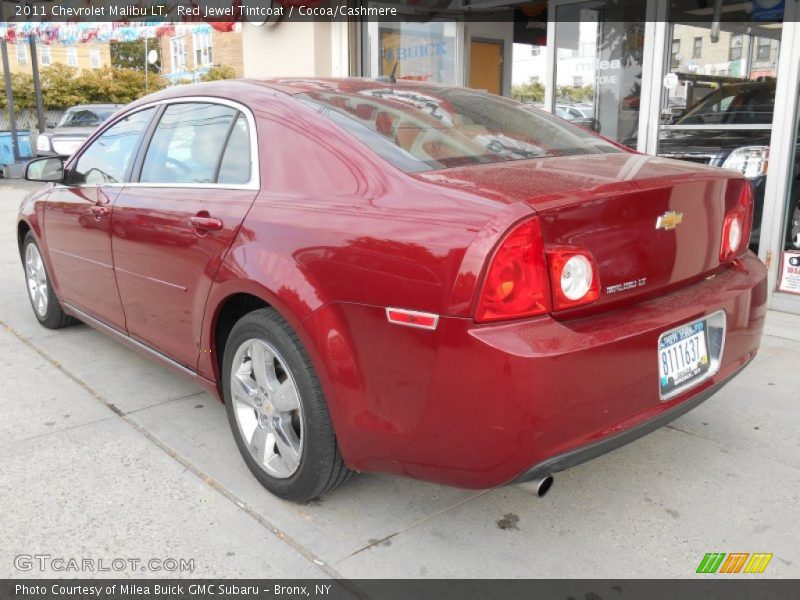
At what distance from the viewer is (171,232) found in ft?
10.4

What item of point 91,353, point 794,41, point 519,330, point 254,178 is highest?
point 794,41

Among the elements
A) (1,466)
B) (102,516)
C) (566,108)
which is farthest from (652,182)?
(566,108)

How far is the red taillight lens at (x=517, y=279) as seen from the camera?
80.8 inches

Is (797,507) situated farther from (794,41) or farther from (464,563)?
(794,41)

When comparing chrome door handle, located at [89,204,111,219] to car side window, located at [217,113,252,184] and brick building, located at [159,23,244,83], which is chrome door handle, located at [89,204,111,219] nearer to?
car side window, located at [217,113,252,184]

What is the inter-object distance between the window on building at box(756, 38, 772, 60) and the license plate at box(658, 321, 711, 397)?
393cm

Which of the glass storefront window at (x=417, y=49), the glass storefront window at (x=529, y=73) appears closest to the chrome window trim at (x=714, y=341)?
the glass storefront window at (x=529, y=73)

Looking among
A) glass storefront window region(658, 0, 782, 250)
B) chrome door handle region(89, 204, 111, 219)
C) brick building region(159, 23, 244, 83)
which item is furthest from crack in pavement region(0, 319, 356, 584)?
brick building region(159, 23, 244, 83)

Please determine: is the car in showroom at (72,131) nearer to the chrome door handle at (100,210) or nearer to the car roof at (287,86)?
the chrome door handle at (100,210)

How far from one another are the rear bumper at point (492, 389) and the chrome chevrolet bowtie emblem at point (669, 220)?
0.25 metres

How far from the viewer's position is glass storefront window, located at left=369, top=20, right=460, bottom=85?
8648mm

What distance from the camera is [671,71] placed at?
20.1ft

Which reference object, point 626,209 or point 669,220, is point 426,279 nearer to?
point 626,209

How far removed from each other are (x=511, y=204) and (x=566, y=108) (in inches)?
223
